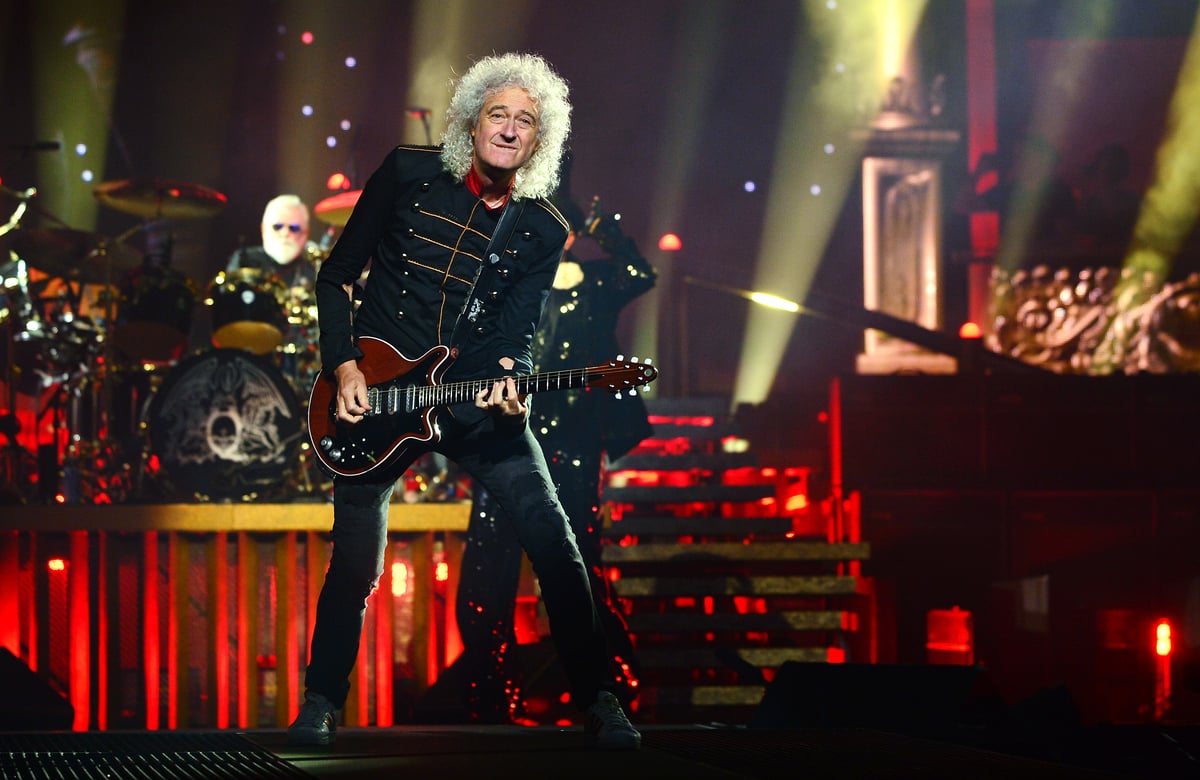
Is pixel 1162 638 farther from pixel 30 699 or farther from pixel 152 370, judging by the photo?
pixel 152 370

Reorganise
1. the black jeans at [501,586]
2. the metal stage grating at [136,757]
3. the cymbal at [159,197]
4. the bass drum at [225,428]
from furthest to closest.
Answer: the cymbal at [159,197] → the bass drum at [225,428] → the black jeans at [501,586] → the metal stage grating at [136,757]

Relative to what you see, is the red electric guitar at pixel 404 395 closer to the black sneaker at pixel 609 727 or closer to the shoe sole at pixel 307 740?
the shoe sole at pixel 307 740

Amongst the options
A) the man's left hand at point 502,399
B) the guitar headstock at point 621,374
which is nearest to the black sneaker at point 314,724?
the man's left hand at point 502,399

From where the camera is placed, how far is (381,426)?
3674 millimetres

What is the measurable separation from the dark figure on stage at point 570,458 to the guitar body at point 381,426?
1.75m

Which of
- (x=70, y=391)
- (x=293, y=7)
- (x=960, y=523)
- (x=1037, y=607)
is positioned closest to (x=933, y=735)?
(x=1037, y=607)

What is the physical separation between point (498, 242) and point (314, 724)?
4.50 feet

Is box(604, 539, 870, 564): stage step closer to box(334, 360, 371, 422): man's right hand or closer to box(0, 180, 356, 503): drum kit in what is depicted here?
box(0, 180, 356, 503): drum kit

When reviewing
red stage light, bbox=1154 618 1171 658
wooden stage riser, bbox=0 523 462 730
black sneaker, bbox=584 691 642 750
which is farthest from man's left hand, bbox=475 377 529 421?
red stage light, bbox=1154 618 1171 658

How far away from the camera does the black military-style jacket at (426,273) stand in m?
3.73

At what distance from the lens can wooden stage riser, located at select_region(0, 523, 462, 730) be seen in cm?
682

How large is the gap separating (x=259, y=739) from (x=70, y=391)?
19.6 ft

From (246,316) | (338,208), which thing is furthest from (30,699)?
(338,208)

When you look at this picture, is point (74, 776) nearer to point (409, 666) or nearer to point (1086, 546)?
point (409, 666)
